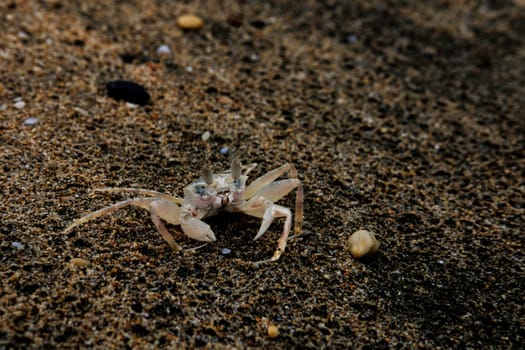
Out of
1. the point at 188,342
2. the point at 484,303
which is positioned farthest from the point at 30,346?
the point at 484,303

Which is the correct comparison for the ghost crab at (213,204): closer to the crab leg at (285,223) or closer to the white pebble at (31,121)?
the crab leg at (285,223)

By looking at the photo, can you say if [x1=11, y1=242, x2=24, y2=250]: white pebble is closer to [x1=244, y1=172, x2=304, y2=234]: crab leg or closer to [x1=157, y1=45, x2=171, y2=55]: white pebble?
[x1=244, y1=172, x2=304, y2=234]: crab leg

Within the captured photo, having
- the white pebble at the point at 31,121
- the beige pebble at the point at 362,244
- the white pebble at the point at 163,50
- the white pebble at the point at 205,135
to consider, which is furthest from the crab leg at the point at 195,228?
the white pebble at the point at 163,50

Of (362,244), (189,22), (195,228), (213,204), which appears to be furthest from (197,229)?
(189,22)

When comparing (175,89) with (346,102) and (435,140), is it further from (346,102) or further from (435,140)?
(435,140)

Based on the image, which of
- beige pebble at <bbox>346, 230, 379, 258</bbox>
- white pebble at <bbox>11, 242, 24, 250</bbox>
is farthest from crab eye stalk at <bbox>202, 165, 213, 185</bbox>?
white pebble at <bbox>11, 242, 24, 250</bbox>
